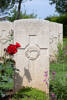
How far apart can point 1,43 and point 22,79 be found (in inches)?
134

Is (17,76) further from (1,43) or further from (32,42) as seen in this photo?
(1,43)

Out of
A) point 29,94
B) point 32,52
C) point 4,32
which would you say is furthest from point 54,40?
point 29,94

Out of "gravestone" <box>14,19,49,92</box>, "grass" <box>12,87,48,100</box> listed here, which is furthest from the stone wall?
"grass" <box>12,87,48,100</box>

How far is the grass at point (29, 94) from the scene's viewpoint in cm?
382

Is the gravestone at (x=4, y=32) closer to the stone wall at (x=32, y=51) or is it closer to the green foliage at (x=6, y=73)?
the stone wall at (x=32, y=51)

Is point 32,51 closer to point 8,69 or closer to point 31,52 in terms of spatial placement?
point 31,52

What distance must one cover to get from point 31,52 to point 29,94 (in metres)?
0.76

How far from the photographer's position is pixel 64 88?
3836mm

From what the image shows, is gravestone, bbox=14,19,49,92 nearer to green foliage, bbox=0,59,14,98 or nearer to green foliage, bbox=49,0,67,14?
green foliage, bbox=0,59,14,98

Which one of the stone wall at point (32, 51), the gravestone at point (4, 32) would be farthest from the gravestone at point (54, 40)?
the stone wall at point (32, 51)

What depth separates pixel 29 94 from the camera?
12.8 feet

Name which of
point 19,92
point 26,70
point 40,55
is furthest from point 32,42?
point 19,92

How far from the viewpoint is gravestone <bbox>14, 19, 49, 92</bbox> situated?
3.98 meters

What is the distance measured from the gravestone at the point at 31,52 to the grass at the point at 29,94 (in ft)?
0.38
